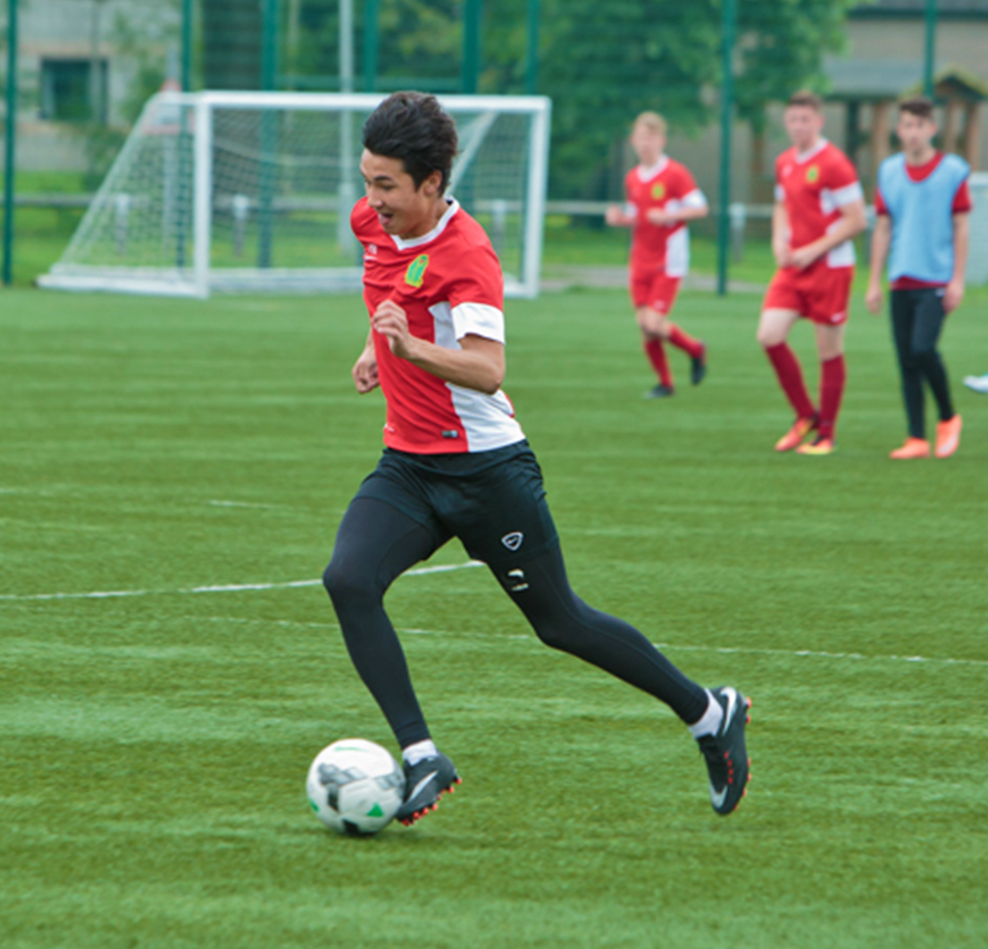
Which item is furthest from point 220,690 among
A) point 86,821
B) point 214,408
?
point 214,408

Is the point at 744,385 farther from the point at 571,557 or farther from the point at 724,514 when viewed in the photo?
the point at 571,557

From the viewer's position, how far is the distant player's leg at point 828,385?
436 inches

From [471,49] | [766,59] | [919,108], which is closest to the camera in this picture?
[919,108]

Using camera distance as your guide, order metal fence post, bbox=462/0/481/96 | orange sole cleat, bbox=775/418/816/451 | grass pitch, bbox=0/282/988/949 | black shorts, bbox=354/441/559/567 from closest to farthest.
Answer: grass pitch, bbox=0/282/988/949 → black shorts, bbox=354/441/559/567 → orange sole cleat, bbox=775/418/816/451 → metal fence post, bbox=462/0/481/96

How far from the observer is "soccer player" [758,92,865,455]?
10.9 metres

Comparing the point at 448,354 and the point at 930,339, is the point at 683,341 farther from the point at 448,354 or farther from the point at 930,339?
the point at 448,354

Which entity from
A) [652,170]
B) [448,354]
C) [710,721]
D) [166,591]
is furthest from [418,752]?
[652,170]

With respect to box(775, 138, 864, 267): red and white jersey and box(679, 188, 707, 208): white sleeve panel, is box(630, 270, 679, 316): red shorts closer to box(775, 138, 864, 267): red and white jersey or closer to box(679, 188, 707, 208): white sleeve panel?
box(679, 188, 707, 208): white sleeve panel

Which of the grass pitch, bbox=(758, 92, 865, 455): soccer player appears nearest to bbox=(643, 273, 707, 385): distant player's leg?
the grass pitch

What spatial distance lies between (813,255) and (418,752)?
714cm

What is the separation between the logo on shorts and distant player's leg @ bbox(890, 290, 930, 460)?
6820mm

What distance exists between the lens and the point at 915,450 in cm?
1096

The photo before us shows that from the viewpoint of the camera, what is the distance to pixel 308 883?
3.87m

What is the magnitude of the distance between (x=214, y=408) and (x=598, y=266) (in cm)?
1758
